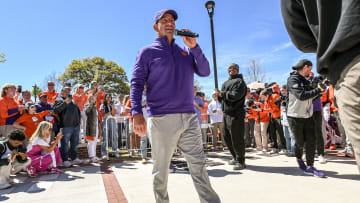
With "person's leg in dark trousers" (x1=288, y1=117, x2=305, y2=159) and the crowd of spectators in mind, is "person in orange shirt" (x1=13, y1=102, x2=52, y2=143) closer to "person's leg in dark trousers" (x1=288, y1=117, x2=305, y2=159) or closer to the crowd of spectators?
the crowd of spectators

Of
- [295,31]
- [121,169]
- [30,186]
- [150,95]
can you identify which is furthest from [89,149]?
[295,31]

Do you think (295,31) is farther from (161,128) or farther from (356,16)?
(161,128)

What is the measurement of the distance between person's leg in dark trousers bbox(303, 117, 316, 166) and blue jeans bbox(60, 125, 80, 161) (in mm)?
5737

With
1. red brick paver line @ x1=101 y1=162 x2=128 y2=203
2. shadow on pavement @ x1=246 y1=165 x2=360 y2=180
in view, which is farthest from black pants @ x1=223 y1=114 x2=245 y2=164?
red brick paver line @ x1=101 y1=162 x2=128 y2=203

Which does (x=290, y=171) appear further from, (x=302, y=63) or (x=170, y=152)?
(x=170, y=152)

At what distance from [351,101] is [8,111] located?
264 inches

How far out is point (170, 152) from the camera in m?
2.12

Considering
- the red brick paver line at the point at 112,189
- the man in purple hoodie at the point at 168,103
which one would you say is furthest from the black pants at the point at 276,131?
the man in purple hoodie at the point at 168,103

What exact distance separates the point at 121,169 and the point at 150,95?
3.32m

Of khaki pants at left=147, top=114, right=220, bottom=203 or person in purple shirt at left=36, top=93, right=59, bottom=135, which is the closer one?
khaki pants at left=147, top=114, right=220, bottom=203

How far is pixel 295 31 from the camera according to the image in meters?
1.50

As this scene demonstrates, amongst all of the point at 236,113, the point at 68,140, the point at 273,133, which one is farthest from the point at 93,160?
the point at 273,133

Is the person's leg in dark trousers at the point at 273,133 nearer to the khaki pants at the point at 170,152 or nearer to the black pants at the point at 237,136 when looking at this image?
the black pants at the point at 237,136

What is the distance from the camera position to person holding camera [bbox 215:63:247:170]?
4.51m
